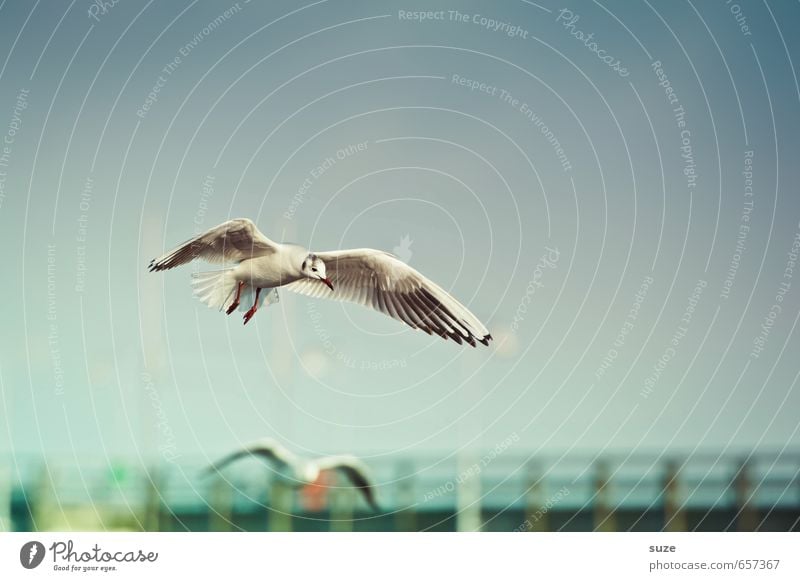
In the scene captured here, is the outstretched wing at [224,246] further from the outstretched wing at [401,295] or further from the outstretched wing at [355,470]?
the outstretched wing at [355,470]

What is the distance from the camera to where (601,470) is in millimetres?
3725

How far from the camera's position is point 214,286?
348cm

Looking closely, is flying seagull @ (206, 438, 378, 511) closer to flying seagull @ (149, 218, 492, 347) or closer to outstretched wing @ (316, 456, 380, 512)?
outstretched wing @ (316, 456, 380, 512)

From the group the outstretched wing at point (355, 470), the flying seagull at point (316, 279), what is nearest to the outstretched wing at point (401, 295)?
the flying seagull at point (316, 279)

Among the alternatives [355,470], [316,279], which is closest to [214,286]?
[316,279]

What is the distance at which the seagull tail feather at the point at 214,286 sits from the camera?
3463 mm

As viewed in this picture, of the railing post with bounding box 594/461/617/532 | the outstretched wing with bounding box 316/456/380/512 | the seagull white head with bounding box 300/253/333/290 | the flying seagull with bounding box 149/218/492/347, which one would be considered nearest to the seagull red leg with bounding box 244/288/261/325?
the flying seagull with bounding box 149/218/492/347

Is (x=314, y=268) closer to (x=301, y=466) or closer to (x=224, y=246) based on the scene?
(x=224, y=246)
